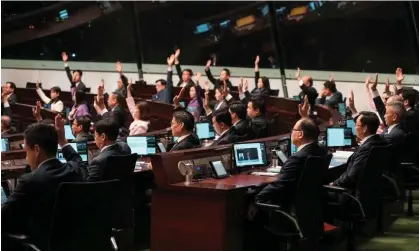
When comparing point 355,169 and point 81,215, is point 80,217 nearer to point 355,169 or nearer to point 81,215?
point 81,215

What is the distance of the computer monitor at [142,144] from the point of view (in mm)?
6949

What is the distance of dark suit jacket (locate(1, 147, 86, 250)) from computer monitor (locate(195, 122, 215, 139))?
474cm

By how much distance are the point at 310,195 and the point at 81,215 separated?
167cm

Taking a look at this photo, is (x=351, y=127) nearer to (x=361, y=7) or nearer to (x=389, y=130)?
(x=389, y=130)

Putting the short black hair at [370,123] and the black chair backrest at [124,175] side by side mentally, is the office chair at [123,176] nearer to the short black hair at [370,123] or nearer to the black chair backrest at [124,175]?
the black chair backrest at [124,175]

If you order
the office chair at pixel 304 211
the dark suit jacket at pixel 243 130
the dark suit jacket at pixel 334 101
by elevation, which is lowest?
the office chair at pixel 304 211

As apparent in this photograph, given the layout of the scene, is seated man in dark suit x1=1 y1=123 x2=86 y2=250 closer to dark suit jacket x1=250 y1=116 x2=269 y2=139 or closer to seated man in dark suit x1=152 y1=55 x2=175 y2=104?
dark suit jacket x1=250 y1=116 x2=269 y2=139

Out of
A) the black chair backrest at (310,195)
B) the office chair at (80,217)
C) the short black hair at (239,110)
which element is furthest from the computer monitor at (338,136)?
the office chair at (80,217)

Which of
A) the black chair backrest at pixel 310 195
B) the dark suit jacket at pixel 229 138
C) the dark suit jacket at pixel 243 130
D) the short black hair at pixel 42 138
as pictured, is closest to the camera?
the short black hair at pixel 42 138

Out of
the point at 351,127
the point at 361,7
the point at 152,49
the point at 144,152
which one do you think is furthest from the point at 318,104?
the point at 152,49

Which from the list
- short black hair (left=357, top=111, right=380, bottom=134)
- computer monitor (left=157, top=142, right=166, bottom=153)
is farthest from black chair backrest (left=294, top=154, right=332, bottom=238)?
computer monitor (left=157, top=142, right=166, bottom=153)

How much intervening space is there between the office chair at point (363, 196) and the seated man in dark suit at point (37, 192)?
7.07 feet

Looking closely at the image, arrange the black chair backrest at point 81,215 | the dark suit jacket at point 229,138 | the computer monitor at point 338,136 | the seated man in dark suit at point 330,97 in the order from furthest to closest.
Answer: the seated man in dark suit at point 330,97
the computer monitor at point 338,136
the dark suit jacket at point 229,138
the black chair backrest at point 81,215

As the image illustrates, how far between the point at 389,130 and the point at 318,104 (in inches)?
147
